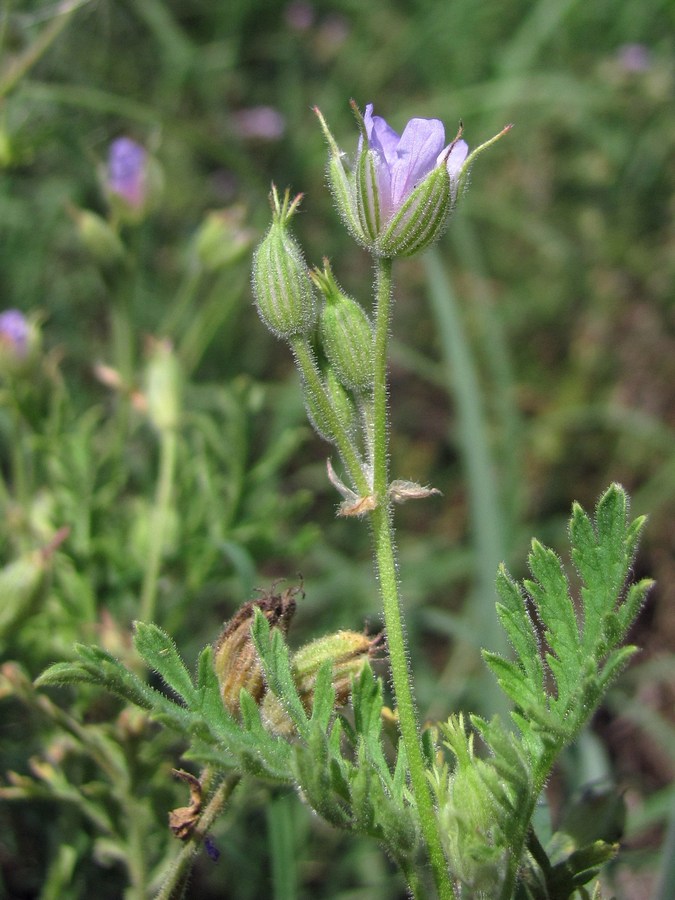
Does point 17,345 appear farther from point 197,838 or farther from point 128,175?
point 197,838

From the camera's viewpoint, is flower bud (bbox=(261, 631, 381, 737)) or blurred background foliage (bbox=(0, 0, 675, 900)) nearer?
flower bud (bbox=(261, 631, 381, 737))

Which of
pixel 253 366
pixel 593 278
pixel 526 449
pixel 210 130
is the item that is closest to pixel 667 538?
pixel 526 449

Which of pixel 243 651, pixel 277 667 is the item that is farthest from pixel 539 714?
pixel 243 651

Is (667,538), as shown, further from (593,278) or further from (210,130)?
(210,130)

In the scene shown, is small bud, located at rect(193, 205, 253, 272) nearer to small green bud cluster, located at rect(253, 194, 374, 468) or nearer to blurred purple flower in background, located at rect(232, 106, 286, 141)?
small green bud cluster, located at rect(253, 194, 374, 468)

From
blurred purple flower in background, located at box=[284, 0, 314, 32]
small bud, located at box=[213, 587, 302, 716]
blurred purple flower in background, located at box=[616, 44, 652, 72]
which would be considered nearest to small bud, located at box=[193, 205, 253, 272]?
small bud, located at box=[213, 587, 302, 716]

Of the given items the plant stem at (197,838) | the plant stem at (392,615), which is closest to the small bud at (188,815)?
the plant stem at (197,838)
